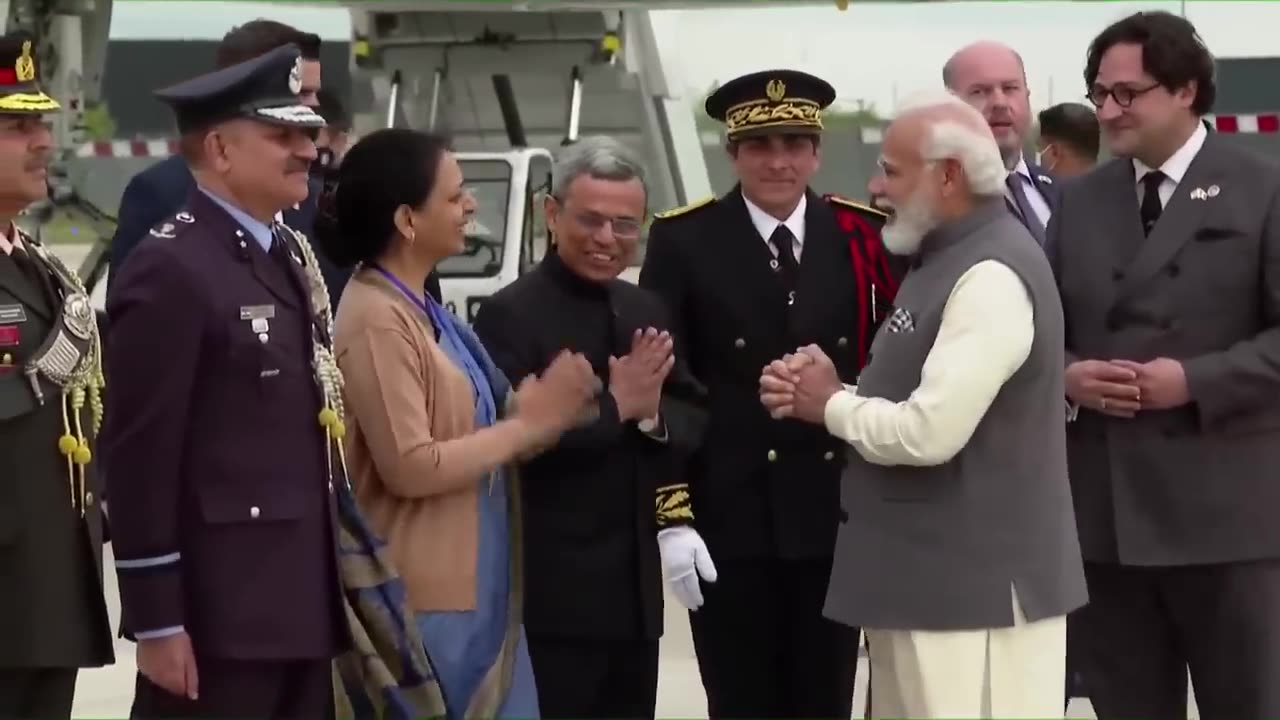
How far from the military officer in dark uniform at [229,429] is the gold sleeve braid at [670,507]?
74 centimetres

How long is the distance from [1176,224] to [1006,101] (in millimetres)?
701

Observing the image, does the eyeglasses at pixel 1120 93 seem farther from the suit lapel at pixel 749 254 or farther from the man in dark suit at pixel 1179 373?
the suit lapel at pixel 749 254

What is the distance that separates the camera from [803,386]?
10.3ft

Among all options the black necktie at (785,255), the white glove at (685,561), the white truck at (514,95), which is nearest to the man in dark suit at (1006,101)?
the black necktie at (785,255)

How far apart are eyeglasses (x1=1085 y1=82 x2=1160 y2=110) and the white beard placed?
0.77 metres

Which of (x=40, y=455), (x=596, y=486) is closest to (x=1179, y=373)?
(x=596, y=486)

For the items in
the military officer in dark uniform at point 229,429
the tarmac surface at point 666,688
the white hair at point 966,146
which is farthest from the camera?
the tarmac surface at point 666,688

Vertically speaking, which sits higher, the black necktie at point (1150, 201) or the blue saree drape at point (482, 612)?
the black necktie at point (1150, 201)

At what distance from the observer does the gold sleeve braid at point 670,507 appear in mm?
3549

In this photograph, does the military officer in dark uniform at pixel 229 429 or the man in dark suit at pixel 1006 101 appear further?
the man in dark suit at pixel 1006 101

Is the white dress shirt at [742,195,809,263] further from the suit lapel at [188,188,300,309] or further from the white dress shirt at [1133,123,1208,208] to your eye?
the suit lapel at [188,188,300,309]

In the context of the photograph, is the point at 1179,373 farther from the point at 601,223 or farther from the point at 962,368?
the point at 601,223

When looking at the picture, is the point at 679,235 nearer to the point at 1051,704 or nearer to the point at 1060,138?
the point at 1051,704

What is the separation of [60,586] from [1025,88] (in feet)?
7.57
